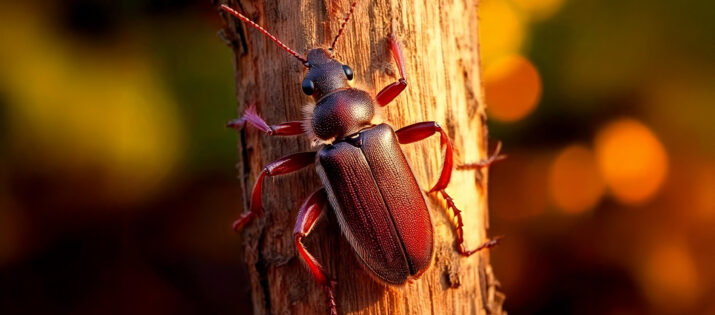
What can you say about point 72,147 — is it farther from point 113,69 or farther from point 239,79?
point 239,79

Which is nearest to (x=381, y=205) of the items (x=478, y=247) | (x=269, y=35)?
(x=478, y=247)

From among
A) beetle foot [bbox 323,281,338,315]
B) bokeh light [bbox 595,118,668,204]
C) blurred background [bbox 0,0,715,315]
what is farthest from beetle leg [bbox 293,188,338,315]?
bokeh light [bbox 595,118,668,204]

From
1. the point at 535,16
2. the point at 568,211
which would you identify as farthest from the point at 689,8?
the point at 568,211

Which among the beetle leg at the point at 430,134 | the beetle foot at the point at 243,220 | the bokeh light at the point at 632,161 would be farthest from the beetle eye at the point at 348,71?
the bokeh light at the point at 632,161

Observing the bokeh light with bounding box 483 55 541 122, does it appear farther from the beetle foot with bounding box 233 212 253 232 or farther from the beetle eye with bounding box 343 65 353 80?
the beetle foot with bounding box 233 212 253 232

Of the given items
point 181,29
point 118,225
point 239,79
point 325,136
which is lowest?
point 118,225

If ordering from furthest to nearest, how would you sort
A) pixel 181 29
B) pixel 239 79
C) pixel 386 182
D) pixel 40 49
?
pixel 181 29, pixel 40 49, pixel 239 79, pixel 386 182
